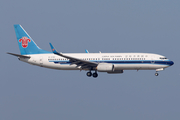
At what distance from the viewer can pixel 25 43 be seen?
6425cm

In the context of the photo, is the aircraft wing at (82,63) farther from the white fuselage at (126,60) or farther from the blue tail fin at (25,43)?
the blue tail fin at (25,43)

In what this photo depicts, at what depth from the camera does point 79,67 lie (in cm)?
6025

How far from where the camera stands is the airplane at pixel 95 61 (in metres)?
57.8

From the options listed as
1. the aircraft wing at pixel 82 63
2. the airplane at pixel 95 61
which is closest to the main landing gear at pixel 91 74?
the airplane at pixel 95 61

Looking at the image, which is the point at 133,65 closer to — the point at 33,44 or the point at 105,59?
the point at 105,59

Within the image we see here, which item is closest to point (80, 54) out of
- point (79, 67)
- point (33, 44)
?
point (79, 67)

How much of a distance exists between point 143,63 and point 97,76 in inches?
396

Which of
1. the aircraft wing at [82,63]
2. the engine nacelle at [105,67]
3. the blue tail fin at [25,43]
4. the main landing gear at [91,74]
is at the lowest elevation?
the main landing gear at [91,74]

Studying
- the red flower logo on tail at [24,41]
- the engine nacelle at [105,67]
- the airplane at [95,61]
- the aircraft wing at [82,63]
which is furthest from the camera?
the red flower logo on tail at [24,41]

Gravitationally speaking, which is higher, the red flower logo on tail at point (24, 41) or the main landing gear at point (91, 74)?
the red flower logo on tail at point (24, 41)

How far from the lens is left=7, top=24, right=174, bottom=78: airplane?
5775cm

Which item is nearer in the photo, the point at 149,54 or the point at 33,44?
the point at 149,54

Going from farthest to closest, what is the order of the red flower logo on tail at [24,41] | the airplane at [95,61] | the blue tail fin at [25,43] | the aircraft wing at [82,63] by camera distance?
the red flower logo on tail at [24,41] → the blue tail fin at [25,43] → the airplane at [95,61] → the aircraft wing at [82,63]

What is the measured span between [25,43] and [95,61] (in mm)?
16350
